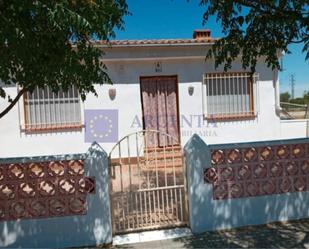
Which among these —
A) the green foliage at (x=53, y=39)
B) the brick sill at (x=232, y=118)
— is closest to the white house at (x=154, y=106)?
the brick sill at (x=232, y=118)

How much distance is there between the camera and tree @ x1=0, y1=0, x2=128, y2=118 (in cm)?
290

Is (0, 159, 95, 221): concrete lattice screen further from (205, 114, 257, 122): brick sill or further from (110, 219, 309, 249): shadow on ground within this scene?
(205, 114, 257, 122): brick sill

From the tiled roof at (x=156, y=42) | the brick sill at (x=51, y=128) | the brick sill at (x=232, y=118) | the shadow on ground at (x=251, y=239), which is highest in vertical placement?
the tiled roof at (x=156, y=42)

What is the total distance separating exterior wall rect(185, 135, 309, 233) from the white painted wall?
5.45 metres

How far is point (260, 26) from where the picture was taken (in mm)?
4551

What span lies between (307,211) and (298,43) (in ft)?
8.98

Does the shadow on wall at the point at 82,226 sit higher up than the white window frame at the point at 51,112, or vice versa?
the white window frame at the point at 51,112

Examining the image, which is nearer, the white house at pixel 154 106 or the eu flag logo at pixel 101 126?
the white house at pixel 154 106

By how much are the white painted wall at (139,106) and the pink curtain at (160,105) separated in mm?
310

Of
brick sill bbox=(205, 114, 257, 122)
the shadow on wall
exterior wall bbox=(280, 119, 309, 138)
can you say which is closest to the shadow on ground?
the shadow on wall

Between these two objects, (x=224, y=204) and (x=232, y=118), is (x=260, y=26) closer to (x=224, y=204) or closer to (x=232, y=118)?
(x=224, y=204)

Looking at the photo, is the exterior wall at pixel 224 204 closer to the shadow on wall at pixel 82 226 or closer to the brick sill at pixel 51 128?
the shadow on wall at pixel 82 226

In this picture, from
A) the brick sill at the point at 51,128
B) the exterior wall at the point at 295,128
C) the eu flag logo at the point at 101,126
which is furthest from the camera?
the exterior wall at the point at 295,128

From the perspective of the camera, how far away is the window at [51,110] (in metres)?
9.81
